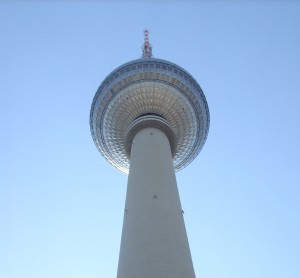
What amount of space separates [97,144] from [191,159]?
1015 cm

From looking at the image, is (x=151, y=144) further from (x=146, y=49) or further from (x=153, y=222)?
(x=146, y=49)

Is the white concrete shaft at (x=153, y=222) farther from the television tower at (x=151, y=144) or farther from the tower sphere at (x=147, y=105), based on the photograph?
the tower sphere at (x=147, y=105)

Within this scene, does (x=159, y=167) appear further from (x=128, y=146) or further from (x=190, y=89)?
(x=190, y=89)

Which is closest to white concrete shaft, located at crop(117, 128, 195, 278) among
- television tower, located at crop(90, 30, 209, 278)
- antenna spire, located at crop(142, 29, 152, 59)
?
television tower, located at crop(90, 30, 209, 278)

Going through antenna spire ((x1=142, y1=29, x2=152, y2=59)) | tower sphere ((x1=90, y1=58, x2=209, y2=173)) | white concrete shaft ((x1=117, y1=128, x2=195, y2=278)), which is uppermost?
antenna spire ((x1=142, y1=29, x2=152, y2=59))

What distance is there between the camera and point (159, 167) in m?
31.0

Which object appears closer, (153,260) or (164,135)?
(153,260)

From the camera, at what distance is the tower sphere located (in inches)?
1476

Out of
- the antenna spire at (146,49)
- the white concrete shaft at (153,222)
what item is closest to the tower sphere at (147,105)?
the white concrete shaft at (153,222)

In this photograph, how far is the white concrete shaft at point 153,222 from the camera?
965 inches

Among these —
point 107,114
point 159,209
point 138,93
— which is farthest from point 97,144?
point 159,209

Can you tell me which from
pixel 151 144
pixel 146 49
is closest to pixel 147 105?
pixel 151 144

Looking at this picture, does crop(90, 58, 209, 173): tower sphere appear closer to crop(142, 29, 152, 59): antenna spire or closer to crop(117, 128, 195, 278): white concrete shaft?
crop(117, 128, 195, 278): white concrete shaft

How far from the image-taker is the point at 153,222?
2672 centimetres
